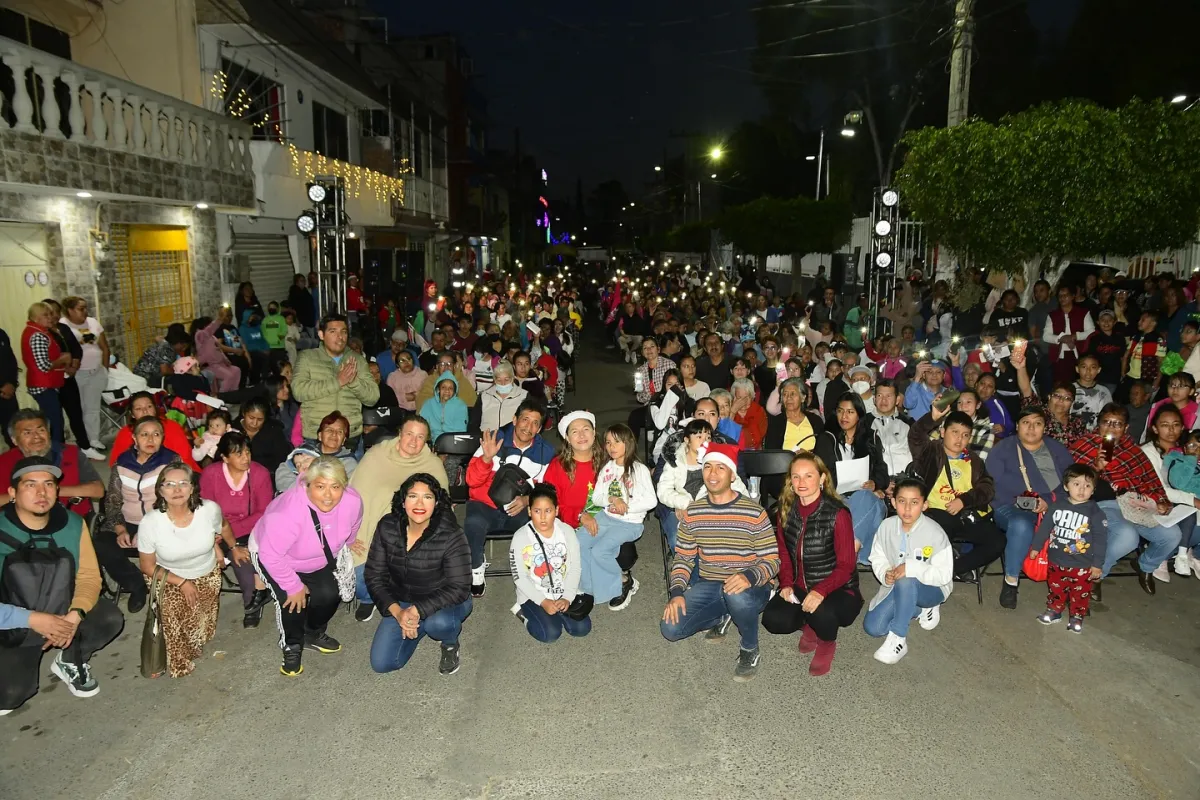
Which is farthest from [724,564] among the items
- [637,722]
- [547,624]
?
[547,624]

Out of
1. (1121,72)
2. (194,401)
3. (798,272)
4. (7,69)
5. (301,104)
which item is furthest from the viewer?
(798,272)

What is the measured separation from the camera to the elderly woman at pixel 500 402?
8680mm

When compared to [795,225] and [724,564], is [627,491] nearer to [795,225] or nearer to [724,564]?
[724,564]

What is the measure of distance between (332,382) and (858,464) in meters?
4.43

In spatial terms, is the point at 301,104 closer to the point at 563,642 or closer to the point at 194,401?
the point at 194,401

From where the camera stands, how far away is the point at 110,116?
10594 mm

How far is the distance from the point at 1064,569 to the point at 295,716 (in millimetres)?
5023

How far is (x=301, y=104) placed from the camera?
18.6m

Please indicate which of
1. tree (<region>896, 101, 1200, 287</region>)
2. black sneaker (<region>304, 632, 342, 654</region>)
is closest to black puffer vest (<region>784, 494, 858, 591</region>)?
black sneaker (<region>304, 632, 342, 654</region>)

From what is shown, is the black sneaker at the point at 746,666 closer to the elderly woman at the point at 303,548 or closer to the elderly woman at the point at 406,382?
the elderly woman at the point at 303,548

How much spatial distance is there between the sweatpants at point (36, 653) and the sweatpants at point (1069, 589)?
6079 mm

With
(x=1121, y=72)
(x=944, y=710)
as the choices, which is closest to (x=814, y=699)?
(x=944, y=710)

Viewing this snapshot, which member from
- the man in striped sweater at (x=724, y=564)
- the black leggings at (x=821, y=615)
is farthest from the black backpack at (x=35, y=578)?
the black leggings at (x=821, y=615)

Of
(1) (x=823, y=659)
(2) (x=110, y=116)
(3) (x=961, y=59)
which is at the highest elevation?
(3) (x=961, y=59)
